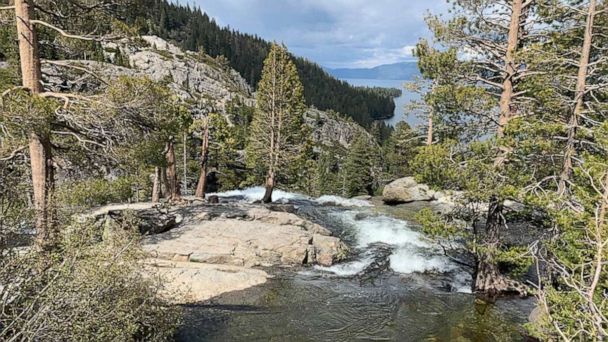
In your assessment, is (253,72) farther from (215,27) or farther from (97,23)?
(97,23)

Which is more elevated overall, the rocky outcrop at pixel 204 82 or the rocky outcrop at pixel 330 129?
the rocky outcrop at pixel 204 82

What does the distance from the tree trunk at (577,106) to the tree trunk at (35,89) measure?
40.0 feet

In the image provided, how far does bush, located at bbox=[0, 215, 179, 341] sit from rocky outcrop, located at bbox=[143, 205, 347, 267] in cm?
555

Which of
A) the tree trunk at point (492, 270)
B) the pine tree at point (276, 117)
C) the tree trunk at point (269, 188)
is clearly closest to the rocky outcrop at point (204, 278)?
the tree trunk at point (492, 270)

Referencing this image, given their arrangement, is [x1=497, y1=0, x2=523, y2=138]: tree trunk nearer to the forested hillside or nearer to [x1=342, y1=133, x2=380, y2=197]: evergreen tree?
[x1=342, y1=133, x2=380, y2=197]: evergreen tree

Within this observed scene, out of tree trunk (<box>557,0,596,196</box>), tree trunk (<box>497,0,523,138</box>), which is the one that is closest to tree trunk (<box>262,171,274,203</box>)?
tree trunk (<box>497,0,523,138</box>)

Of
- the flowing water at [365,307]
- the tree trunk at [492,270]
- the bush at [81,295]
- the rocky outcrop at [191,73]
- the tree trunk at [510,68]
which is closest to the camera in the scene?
the bush at [81,295]

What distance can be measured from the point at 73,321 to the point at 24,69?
7236 mm

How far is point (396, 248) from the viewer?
59.9 ft

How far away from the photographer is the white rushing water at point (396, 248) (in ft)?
50.1

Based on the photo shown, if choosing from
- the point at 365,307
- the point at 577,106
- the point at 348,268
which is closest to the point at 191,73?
the point at 348,268

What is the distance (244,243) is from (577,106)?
451 inches

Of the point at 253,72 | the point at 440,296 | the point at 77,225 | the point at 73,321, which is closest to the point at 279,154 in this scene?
the point at 440,296

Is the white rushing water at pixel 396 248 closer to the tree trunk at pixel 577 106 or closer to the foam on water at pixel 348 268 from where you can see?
the foam on water at pixel 348 268
